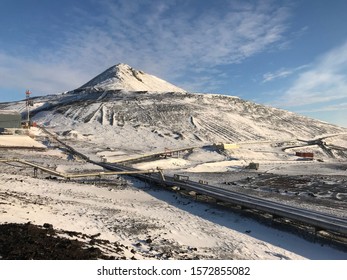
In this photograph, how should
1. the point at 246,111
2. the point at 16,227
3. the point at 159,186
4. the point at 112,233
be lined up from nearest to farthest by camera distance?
the point at 16,227
the point at 112,233
the point at 159,186
the point at 246,111

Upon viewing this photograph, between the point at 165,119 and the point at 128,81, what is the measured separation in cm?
5111

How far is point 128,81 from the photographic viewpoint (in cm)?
11950

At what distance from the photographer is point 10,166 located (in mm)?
27297

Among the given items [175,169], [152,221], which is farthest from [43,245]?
[175,169]

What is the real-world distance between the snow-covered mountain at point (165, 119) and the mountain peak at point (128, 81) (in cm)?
1101

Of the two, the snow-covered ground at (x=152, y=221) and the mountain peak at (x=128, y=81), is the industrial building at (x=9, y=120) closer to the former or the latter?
the snow-covered ground at (x=152, y=221)

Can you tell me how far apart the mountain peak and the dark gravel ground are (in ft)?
327

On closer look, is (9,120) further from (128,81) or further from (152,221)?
(128,81)

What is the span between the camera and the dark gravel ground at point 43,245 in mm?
7711

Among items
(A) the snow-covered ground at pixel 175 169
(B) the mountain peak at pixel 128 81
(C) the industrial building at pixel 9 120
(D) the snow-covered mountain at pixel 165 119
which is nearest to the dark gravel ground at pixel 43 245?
(A) the snow-covered ground at pixel 175 169

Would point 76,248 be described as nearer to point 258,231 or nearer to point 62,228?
point 62,228

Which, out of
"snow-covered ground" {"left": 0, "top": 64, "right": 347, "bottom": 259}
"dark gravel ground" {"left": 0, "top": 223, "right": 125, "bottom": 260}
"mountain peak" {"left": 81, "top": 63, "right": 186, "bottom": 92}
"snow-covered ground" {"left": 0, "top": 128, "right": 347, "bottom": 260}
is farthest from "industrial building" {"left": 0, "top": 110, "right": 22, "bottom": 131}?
"dark gravel ground" {"left": 0, "top": 223, "right": 125, "bottom": 260}
